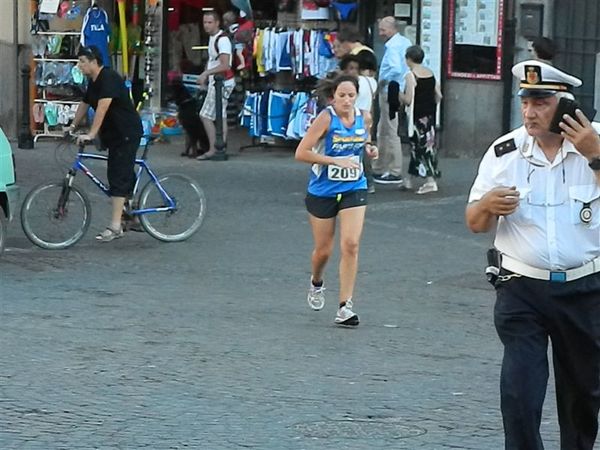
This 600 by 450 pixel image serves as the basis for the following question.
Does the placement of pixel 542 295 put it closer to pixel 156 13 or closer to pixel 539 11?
pixel 539 11

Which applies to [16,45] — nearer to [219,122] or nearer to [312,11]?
[219,122]

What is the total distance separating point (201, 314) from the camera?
1017 cm

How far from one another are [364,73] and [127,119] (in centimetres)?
283

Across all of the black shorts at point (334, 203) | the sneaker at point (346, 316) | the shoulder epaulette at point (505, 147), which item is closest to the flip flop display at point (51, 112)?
the black shorts at point (334, 203)

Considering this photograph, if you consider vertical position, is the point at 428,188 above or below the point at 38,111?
below

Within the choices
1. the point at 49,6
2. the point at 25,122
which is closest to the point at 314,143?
the point at 25,122

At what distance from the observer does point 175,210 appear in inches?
522

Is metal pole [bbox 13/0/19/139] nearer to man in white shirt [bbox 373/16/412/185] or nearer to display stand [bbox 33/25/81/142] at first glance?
display stand [bbox 33/25/81/142]

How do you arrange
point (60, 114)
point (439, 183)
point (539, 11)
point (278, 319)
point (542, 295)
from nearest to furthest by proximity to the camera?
point (542, 295)
point (278, 319)
point (439, 183)
point (539, 11)
point (60, 114)

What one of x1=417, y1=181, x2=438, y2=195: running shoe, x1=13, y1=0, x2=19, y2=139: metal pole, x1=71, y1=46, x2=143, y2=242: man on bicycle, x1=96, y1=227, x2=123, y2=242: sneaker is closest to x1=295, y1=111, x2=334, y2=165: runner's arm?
x1=71, y1=46, x2=143, y2=242: man on bicycle

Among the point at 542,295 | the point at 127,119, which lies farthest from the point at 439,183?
the point at 542,295

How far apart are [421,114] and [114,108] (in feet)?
14.4

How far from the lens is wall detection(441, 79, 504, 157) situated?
18.8 metres

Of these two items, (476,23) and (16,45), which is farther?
(16,45)
